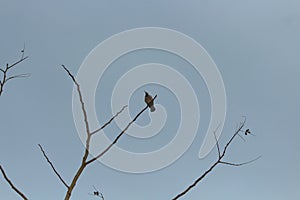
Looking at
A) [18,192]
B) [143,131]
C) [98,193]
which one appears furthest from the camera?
[98,193]

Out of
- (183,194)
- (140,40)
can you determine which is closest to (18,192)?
(183,194)

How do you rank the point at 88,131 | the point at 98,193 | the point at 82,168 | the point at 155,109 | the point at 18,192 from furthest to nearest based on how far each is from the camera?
1. the point at 98,193
2. the point at 155,109
3. the point at 88,131
4. the point at 82,168
5. the point at 18,192

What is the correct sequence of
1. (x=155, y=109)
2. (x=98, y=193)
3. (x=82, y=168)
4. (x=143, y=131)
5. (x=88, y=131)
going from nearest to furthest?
(x=82, y=168) < (x=88, y=131) < (x=143, y=131) < (x=155, y=109) < (x=98, y=193)

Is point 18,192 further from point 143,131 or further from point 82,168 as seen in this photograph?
point 143,131

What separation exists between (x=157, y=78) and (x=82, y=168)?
1.11 meters

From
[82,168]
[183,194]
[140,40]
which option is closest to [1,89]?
[82,168]

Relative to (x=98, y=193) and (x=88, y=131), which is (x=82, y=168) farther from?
(x=98, y=193)

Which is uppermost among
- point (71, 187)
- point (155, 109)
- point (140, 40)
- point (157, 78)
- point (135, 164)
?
point (140, 40)

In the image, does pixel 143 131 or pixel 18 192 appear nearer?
pixel 18 192

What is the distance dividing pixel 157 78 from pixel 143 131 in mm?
439

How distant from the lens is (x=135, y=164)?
1950 millimetres

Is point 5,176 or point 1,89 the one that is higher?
point 1,89

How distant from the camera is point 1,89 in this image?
163 cm

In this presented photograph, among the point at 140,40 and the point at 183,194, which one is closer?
the point at 183,194
